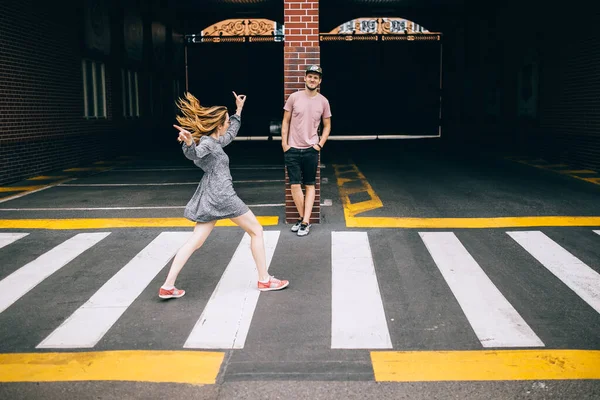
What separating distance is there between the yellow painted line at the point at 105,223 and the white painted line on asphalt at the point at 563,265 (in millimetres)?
3506

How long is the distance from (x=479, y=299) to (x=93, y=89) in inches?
645

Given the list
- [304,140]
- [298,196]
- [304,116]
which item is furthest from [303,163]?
[304,116]

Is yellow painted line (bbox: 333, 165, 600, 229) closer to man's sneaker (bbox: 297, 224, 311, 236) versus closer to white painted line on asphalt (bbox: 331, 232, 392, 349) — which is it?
man's sneaker (bbox: 297, 224, 311, 236)

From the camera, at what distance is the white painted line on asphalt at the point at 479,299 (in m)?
4.94

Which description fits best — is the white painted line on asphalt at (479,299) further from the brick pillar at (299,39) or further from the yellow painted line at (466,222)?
the brick pillar at (299,39)

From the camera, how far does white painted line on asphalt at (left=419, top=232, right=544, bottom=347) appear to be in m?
4.94

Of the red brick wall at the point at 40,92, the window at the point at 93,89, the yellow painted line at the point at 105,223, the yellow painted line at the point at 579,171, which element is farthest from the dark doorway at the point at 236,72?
the yellow painted line at the point at 105,223

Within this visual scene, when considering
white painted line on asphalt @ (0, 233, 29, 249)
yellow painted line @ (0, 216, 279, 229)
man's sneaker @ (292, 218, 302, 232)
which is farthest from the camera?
yellow painted line @ (0, 216, 279, 229)

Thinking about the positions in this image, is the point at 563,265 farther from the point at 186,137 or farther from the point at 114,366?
the point at 114,366

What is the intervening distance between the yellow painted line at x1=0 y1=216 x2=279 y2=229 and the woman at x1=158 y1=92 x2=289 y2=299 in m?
3.31

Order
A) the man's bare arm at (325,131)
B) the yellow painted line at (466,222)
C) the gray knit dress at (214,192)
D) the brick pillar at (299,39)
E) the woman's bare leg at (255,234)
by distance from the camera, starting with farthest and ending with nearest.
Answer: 1. the yellow painted line at (466,222)
2. the brick pillar at (299,39)
3. the man's bare arm at (325,131)
4. the woman's bare leg at (255,234)
5. the gray knit dress at (214,192)

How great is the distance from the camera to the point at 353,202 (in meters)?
10.7

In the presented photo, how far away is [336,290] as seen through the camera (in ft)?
20.2

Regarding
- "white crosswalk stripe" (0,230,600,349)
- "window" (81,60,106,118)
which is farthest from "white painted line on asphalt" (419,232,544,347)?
"window" (81,60,106,118)
